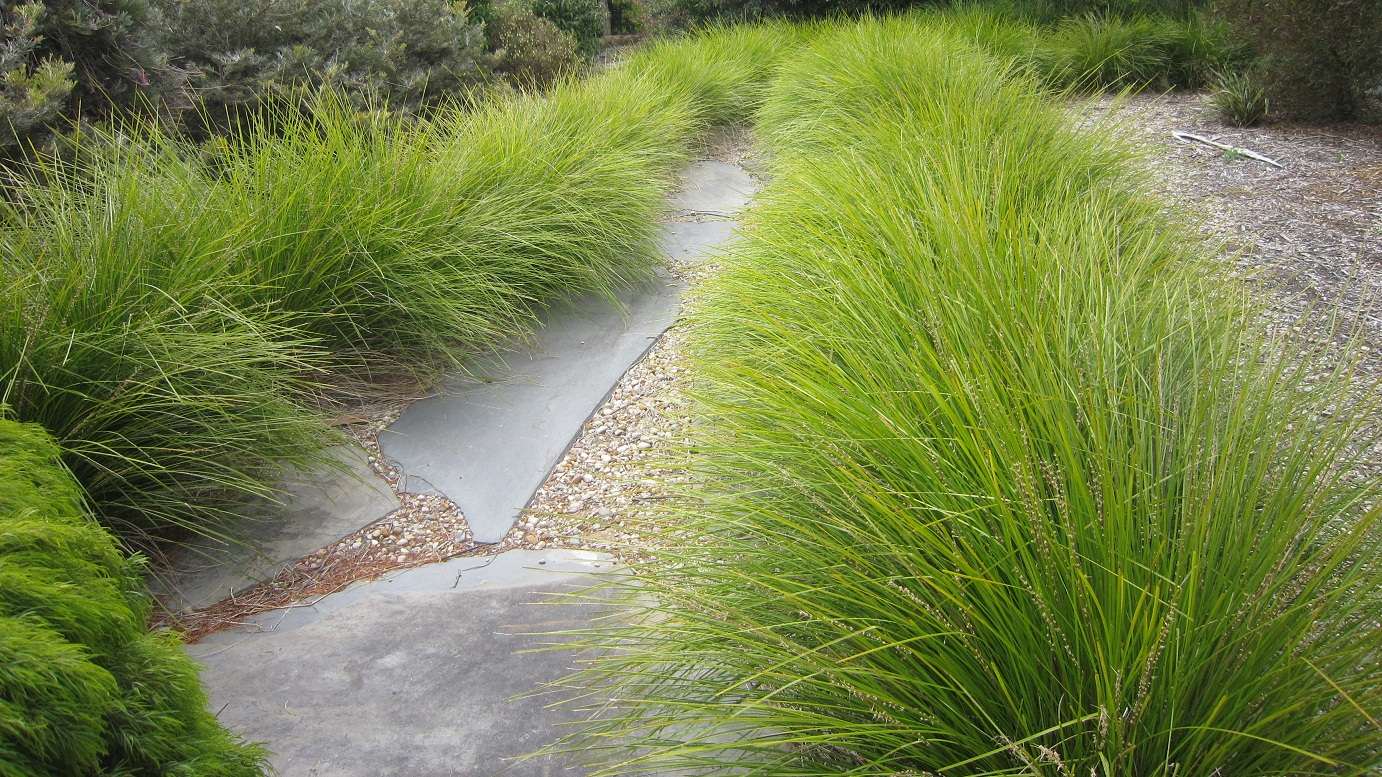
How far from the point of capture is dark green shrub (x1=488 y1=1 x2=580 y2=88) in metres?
8.17

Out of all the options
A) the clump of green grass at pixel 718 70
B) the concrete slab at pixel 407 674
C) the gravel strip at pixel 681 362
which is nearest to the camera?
the concrete slab at pixel 407 674

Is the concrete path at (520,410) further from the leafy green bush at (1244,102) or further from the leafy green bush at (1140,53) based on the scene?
the leafy green bush at (1140,53)

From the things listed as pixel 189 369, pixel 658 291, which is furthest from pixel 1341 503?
pixel 658 291

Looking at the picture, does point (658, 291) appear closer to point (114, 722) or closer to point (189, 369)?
point (189, 369)

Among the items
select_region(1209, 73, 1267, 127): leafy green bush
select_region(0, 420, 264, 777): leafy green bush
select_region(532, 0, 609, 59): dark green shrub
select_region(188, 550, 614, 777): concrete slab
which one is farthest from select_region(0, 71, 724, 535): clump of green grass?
select_region(532, 0, 609, 59): dark green shrub

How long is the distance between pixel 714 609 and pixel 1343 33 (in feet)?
20.5

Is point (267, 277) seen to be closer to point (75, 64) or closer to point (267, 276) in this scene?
point (267, 276)

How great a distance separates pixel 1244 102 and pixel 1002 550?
6187mm

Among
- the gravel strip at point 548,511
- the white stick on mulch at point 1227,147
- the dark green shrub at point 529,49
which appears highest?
the dark green shrub at point 529,49

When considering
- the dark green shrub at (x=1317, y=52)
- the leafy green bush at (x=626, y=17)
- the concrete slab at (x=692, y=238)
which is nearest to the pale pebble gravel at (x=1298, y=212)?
the dark green shrub at (x=1317, y=52)

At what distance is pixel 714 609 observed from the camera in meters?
1.78

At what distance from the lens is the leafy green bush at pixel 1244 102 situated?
20.9ft

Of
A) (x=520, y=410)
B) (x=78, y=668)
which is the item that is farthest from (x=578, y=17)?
(x=78, y=668)

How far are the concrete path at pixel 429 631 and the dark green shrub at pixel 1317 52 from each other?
17.4 ft
